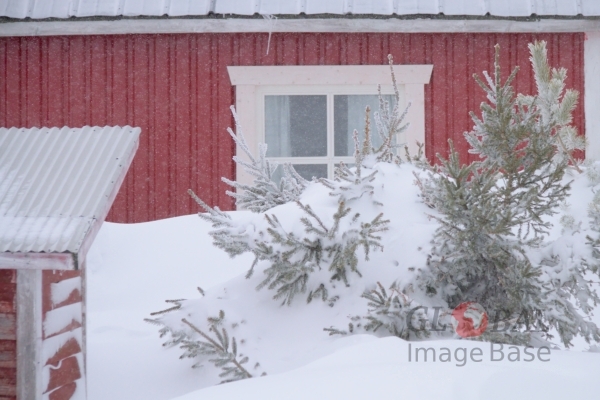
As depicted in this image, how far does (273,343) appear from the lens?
3102mm

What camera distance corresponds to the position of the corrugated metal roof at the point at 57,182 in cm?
271

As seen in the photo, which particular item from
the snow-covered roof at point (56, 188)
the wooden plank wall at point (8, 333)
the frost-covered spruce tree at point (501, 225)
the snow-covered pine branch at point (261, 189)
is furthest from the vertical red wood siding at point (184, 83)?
the wooden plank wall at point (8, 333)

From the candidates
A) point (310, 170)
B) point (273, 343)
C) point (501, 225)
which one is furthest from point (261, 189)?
point (310, 170)

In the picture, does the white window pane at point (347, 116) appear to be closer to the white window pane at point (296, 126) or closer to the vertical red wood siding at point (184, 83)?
the white window pane at point (296, 126)

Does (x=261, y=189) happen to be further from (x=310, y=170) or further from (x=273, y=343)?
(x=310, y=170)

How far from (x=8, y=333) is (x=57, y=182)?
71cm

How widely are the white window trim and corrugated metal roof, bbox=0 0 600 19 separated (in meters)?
0.55

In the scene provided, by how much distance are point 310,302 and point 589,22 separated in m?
4.48

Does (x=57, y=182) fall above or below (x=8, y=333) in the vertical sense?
above

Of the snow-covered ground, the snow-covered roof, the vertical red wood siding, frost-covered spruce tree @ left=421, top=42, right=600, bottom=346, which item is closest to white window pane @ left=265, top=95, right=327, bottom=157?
the vertical red wood siding

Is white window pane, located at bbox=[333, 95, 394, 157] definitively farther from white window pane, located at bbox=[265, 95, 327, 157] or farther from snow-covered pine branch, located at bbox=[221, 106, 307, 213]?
snow-covered pine branch, located at bbox=[221, 106, 307, 213]

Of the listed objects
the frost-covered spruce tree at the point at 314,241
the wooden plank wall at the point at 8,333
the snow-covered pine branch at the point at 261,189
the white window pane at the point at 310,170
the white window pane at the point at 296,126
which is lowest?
the wooden plank wall at the point at 8,333

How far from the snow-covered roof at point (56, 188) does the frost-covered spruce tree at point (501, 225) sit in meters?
1.50

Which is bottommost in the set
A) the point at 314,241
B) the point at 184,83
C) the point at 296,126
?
the point at 314,241
